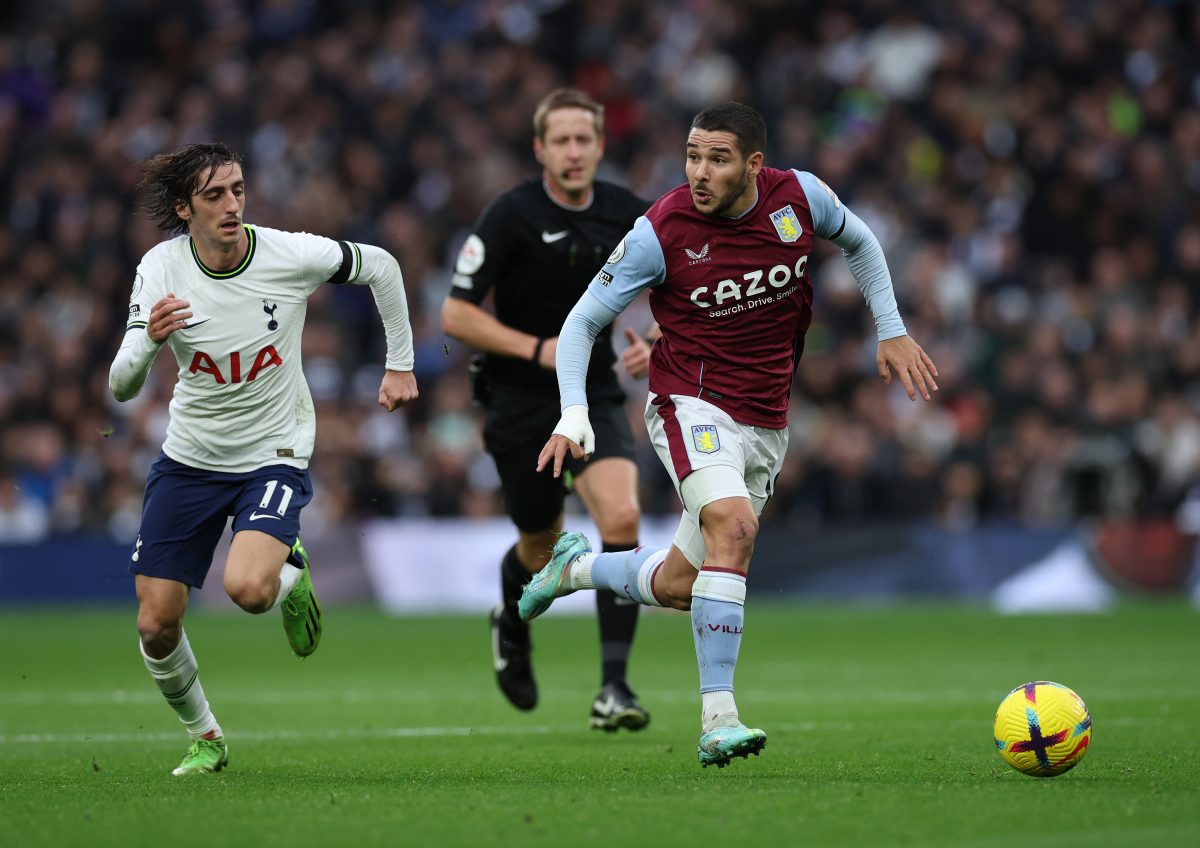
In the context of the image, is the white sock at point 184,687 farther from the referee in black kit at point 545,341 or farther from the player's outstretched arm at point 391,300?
the referee in black kit at point 545,341

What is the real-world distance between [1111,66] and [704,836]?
18.9 meters

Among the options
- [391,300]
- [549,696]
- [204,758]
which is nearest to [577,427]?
[391,300]

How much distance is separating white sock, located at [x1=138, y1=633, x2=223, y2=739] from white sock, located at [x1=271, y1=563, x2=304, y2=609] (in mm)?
413

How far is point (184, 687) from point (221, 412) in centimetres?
117

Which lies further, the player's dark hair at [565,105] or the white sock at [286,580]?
the player's dark hair at [565,105]

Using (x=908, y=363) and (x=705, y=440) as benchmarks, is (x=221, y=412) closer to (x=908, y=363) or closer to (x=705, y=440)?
(x=705, y=440)

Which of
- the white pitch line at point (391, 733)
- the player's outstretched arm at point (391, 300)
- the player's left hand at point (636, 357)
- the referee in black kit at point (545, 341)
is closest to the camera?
the player's outstretched arm at point (391, 300)

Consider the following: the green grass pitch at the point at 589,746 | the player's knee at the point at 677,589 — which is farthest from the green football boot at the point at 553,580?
the green grass pitch at the point at 589,746

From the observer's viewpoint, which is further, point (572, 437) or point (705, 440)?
point (705, 440)

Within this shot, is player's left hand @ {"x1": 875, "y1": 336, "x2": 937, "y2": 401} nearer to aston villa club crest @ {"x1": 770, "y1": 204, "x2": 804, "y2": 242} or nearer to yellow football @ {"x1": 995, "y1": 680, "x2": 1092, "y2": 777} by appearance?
aston villa club crest @ {"x1": 770, "y1": 204, "x2": 804, "y2": 242}

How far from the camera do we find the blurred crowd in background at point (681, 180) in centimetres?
1975

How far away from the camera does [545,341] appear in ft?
30.4

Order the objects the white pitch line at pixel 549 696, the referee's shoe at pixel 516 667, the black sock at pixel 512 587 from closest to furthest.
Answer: the referee's shoe at pixel 516 667
the black sock at pixel 512 587
the white pitch line at pixel 549 696

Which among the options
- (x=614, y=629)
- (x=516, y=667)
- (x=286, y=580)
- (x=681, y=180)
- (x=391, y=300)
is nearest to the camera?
(x=286, y=580)
